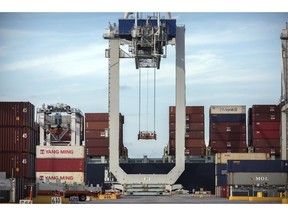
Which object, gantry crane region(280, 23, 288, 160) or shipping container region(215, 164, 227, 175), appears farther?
shipping container region(215, 164, 227, 175)

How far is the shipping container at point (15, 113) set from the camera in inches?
1890

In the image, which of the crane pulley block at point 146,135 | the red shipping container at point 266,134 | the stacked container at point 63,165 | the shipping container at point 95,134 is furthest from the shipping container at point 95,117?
the red shipping container at point 266,134

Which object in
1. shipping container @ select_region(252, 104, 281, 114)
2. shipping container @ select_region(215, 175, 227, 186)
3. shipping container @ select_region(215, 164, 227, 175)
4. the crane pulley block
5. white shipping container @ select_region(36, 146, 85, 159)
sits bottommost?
shipping container @ select_region(215, 175, 227, 186)

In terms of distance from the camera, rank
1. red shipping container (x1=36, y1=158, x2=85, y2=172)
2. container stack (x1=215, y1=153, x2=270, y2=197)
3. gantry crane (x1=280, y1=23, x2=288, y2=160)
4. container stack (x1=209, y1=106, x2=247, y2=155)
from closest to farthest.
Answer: gantry crane (x1=280, y1=23, x2=288, y2=160)
red shipping container (x1=36, y1=158, x2=85, y2=172)
container stack (x1=215, y1=153, x2=270, y2=197)
container stack (x1=209, y1=106, x2=247, y2=155)

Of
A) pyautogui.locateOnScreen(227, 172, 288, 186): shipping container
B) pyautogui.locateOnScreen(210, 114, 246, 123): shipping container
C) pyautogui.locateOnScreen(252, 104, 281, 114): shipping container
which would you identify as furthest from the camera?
pyautogui.locateOnScreen(210, 114, 246, 123): shipping container

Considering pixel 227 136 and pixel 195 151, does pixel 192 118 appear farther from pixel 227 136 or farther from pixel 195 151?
pixel 227 136

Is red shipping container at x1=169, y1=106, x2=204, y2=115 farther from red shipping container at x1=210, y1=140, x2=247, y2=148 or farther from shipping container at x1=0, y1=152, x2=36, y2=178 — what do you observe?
shipping container at x1=0, y1=152, x2=36, y2=178

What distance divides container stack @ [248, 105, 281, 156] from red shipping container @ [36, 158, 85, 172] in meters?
20.9

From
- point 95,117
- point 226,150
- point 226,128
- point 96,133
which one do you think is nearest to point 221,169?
point 226,150

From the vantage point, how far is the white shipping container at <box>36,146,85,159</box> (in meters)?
67.0

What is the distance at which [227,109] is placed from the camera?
8200 centimetres

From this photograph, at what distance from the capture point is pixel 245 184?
200 ft

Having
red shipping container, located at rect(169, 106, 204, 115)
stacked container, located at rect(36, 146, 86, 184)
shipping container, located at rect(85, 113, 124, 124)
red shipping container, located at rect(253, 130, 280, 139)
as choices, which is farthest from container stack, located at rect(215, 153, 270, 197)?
shipping container, located at rect(85, 113, 124, 124)
